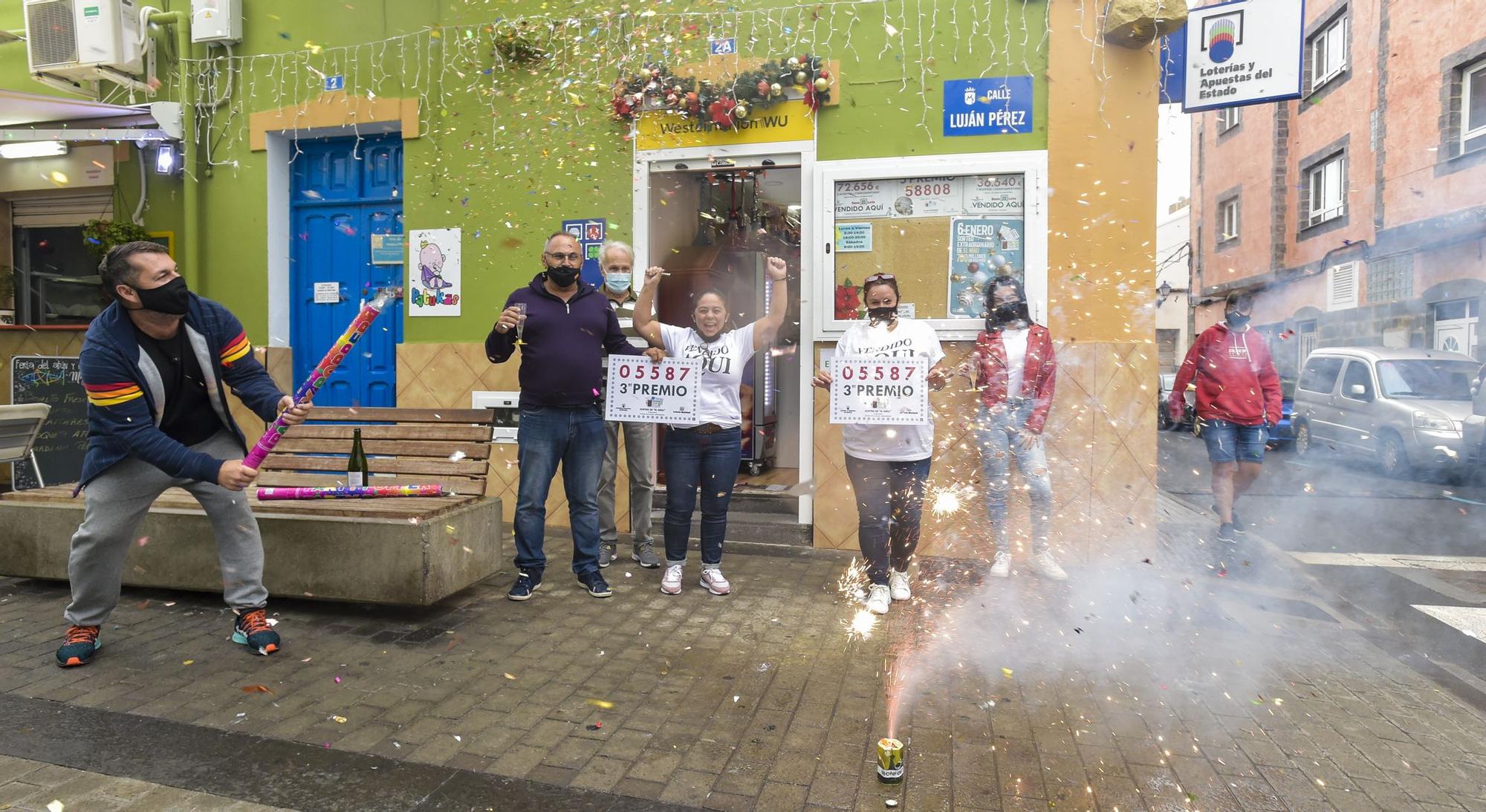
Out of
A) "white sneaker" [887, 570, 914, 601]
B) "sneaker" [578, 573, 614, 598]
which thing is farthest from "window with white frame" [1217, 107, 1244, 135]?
"sneaker" [578, 573, 614, 598]

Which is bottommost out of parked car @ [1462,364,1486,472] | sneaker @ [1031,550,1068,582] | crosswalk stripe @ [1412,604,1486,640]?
crosswalk stripe @ [1412,604,1486,640]

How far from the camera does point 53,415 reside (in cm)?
712

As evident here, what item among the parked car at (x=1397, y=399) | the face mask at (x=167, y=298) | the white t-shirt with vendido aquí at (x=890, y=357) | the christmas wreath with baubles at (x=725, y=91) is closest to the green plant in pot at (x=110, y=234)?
the christmas wreath with baubles at (x=725, y=91)

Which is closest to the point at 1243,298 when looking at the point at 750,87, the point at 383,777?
the point at 750,87

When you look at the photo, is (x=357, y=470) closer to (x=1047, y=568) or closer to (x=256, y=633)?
(x=256, y=633)

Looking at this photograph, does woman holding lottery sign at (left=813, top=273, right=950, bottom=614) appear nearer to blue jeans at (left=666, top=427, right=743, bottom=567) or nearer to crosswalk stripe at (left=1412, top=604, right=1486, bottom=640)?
blue jeans at (left=666, top=427, right=743, bottom=567)

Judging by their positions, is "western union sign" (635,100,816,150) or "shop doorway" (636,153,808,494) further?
"shop doorway" (636,153,808,494)

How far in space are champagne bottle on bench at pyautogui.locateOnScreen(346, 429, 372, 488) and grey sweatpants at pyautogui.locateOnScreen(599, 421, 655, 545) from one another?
1.52 m

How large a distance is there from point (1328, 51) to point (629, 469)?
502 cm

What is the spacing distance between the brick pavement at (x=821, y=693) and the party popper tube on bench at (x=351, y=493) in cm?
66

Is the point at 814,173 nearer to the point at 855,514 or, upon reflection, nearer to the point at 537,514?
the point at 855,514

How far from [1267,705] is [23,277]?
1169cm

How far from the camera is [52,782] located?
269 centimetres

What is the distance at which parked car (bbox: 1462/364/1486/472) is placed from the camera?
142 inches
